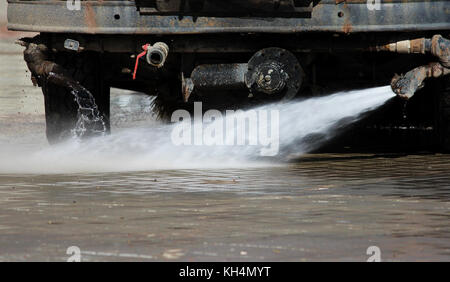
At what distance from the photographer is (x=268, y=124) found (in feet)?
31.9

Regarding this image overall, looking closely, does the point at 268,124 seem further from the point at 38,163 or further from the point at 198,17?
the point at 38,163

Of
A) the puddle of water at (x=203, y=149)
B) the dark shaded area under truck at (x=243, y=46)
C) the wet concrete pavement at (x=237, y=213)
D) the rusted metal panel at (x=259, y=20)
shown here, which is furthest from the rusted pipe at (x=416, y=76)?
the puddle of water at (x=203, y=149)

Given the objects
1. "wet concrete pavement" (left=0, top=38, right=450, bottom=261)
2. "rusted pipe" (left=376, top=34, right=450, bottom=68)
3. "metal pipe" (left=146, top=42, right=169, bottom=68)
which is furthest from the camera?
"metal pipe" (left=146, top=42, right=169, bottom=68)

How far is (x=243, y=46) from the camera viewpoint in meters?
9.23

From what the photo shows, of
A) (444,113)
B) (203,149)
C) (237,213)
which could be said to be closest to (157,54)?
(203,149)

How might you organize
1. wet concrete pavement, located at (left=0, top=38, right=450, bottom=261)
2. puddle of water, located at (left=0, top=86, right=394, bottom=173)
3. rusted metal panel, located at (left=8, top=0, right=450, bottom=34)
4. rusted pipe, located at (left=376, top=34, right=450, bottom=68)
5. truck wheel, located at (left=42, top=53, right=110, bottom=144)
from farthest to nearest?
truck wheel, located at (left=42, top=53, right=110, bottom=144) → puddle of water, located at (left=0, top=86, right=394, bottom=173) → rusted pipe, located at (left=376, top=34, right=450, bottom=68) → rusted metal panel, located at (left=8, top=0, right=450, bottom=34) → wet concrete pavement, located at (left=0, top=38, right=450, bottom=261)

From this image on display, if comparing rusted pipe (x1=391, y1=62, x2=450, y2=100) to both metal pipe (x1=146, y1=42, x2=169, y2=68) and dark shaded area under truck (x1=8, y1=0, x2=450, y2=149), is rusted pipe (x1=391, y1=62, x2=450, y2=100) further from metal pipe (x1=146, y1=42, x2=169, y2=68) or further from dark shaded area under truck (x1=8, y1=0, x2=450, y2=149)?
metal pipe (x1=146, y1=42, x2=169, y2=68)

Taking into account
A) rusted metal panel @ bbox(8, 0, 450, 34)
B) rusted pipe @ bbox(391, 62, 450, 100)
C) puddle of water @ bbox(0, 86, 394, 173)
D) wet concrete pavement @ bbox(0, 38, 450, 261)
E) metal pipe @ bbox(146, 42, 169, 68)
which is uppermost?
rusted metal panel @ bbox(8, 0, 450, 34)

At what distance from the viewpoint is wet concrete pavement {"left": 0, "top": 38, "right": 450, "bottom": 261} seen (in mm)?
4906

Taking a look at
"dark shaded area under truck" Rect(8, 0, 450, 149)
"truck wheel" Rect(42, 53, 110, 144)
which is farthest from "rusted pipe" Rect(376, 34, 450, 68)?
"truck wheel" Rect(42, 53, 110, 144)

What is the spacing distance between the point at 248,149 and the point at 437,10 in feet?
7.49

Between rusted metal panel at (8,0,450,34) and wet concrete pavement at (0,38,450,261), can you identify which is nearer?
wet concrete pavement at (0,38,450,261)

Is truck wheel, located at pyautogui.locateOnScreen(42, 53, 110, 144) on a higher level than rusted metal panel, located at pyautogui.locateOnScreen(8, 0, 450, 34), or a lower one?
lower

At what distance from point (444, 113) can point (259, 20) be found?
197 cm
